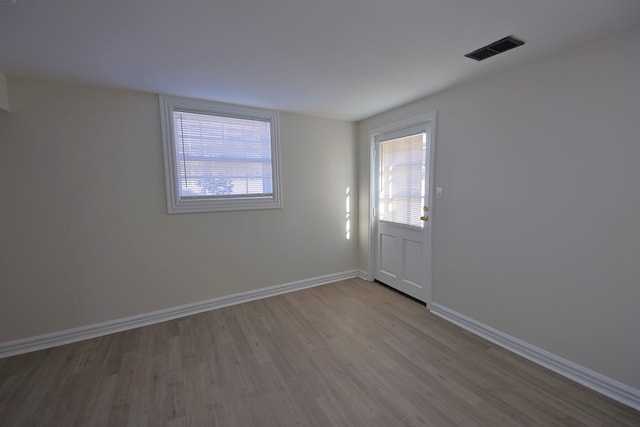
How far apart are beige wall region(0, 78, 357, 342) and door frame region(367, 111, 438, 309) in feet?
3.84

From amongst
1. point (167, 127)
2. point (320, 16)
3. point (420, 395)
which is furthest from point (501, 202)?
point (167, 127)

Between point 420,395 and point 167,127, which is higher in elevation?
point 167,127

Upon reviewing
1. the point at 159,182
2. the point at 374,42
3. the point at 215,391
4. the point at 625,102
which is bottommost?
the point at 215,391

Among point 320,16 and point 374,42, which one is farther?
point 374,42

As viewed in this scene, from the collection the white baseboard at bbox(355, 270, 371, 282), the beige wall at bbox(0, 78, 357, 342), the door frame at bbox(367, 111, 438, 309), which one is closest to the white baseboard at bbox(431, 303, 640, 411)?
the door frame at bbox(367, 111, 438, 309)

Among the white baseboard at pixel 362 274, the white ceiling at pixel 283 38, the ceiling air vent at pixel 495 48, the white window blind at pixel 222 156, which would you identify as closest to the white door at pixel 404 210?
the white baseboard at pixel 362 274

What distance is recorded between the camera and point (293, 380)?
1946mm

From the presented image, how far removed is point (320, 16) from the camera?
4.87ft

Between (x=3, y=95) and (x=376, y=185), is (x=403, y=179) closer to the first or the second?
(x=376, y=185)

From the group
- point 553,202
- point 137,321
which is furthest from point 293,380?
point 553,202

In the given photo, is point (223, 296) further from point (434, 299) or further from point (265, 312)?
point (434, 299)

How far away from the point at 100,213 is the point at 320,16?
2611mm

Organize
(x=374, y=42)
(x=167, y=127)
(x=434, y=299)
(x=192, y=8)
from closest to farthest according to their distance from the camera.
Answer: (x=192, y=8)
(x=374, y=42)
(x=167, y=127)
(x=434, y=299)

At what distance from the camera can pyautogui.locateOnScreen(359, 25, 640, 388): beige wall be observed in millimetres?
1669
